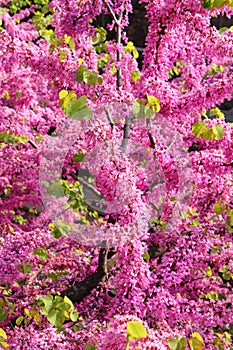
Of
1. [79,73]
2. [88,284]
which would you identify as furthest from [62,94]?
[88,284]

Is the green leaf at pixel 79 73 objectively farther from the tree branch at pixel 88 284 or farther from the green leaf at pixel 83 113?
the tree branch at pixel 88 284

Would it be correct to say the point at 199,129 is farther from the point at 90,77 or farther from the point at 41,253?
the point at 41,253

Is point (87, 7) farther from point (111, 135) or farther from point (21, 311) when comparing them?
point (21, 311)

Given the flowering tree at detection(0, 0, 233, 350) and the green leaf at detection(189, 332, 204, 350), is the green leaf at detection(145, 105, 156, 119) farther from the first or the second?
the green leaf at detection(189, 332, 204, 350)

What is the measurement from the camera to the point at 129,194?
2758 millimetres

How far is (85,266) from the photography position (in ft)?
12.8

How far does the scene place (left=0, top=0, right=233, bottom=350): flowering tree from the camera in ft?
9.43

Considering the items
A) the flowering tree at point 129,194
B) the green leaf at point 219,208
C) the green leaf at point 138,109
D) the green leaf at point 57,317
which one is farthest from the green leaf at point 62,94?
the green leaf at point 57,317

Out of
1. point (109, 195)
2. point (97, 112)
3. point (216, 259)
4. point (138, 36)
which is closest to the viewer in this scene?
point (109, 195)

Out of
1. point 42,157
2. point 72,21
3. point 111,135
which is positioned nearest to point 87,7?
point 72,21

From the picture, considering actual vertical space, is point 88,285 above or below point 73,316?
below

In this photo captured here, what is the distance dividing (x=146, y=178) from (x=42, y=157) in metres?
1.60

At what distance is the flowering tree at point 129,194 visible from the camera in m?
2.87

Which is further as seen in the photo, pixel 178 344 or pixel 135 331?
pixel 178 344
